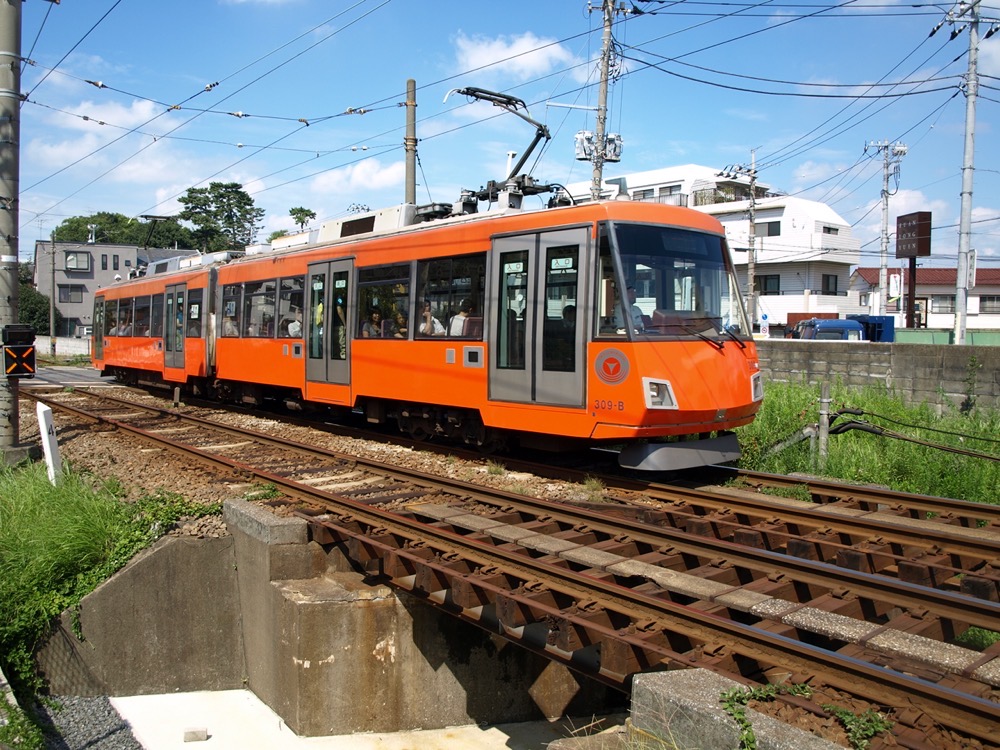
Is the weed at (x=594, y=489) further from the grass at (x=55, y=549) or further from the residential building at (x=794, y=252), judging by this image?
the residential building at (x=794, y=252)

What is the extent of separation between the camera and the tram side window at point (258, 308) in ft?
51.1

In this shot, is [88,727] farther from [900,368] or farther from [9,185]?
[900,368]

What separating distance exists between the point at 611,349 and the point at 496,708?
363cm

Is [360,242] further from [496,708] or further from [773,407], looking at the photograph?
[496,708]

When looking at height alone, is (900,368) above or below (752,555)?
above

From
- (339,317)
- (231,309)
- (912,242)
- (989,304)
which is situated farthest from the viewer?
(989,304)

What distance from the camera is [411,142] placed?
18.8 meters

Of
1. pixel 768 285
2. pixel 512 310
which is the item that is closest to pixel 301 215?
pixel 768 285

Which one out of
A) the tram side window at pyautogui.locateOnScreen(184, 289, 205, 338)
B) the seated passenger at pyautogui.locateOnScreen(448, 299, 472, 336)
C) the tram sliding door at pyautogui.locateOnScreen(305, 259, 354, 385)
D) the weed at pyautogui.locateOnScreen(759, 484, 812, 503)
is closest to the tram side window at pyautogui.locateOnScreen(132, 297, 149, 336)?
the tram side window at pyautogui.locateOnScreen(184, 289, 205, 338)

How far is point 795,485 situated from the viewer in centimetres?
879

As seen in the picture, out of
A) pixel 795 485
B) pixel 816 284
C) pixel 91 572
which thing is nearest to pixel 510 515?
pixel 795 485

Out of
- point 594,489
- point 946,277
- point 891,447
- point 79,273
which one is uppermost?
point 946,277

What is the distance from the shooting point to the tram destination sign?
79.5ft

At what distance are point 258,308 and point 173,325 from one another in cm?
523
